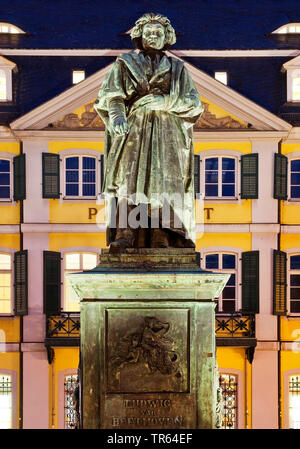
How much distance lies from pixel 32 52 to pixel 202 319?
Answer: 17559 mm

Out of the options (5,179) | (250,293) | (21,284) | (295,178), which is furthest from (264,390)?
(5,179)

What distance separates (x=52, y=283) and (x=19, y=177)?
276 cm

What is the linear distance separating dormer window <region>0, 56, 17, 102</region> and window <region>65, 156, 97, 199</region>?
8.00ft

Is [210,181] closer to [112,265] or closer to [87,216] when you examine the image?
[87,216]

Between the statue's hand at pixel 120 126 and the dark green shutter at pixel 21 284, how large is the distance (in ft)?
50.1

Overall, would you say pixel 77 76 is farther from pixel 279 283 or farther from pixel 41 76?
pixel 279 283

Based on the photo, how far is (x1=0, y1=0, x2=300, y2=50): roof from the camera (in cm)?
2284

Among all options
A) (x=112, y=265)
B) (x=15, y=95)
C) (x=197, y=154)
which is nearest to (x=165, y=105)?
(x=112, y=265)

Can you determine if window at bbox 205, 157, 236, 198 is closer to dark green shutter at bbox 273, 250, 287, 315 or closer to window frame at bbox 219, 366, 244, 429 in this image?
dark green shutter at bbox 273, 250, 287, 315

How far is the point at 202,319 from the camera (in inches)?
230

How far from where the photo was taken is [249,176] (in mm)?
21281

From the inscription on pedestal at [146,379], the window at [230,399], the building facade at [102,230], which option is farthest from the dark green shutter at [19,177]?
the inscription on pedestal at [146,379]

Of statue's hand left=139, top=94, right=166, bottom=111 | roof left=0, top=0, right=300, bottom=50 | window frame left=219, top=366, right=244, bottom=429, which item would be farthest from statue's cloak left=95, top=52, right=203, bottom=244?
roof left=0, top=0, right=300, bottom=50

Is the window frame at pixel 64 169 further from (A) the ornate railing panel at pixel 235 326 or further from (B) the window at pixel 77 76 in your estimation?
(A) the ornate railing panel at pixel 235 326
